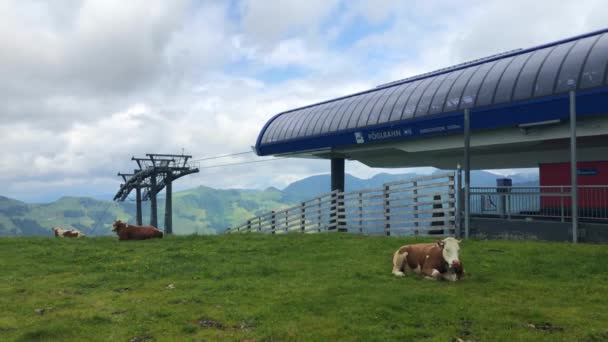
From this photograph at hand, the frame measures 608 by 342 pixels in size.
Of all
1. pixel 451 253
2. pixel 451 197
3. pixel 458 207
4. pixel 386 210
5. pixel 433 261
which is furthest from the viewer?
pixel 386 210

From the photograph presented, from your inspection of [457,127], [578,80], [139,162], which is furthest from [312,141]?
[139,162]

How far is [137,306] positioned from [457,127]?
725 inches

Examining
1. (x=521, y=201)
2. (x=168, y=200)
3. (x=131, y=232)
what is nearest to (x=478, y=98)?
(x=521, y=201)

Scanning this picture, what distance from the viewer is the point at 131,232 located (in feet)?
62.6

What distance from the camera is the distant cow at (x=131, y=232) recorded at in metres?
18.9

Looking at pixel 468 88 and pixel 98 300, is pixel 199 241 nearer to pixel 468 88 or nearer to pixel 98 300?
pixel 98 300

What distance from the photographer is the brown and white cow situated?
958 centimetres

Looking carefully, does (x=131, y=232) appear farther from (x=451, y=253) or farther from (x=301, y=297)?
(x=451, y=253)

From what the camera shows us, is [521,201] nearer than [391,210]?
Yes

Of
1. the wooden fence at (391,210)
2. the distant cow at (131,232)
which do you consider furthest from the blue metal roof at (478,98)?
the distant cow at (131,232)

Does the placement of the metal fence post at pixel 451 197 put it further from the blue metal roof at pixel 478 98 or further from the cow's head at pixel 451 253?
the cow's head at pixel 451 253

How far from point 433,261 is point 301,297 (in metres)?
3.27

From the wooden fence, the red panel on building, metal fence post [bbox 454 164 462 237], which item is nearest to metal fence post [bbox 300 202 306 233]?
the wooden fence

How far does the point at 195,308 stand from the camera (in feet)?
25.9
